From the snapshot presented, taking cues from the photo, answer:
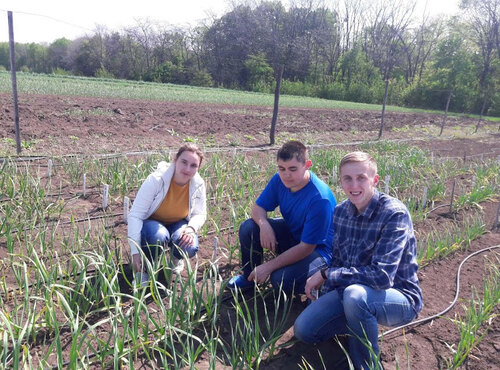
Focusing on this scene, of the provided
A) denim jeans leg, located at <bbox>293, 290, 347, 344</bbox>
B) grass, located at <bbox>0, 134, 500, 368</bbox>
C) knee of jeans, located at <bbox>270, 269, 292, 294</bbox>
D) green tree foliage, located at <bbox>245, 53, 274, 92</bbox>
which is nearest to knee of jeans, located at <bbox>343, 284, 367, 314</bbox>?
denim jeans leg, located at <bbox>293, 290, 347, 344</bbox>

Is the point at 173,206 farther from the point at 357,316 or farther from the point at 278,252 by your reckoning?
the point at 357,316

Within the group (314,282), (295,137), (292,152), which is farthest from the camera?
(295,137)

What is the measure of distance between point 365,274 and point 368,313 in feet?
0.55

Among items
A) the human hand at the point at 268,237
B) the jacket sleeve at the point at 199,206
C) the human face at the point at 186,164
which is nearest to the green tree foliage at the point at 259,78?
the jacket sleeve at the point at 199,206

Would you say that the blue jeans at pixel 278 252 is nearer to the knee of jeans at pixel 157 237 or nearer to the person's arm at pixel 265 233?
the person's arm at pixel 265 233

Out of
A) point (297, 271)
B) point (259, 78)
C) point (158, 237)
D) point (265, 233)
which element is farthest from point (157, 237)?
point (259, 78)

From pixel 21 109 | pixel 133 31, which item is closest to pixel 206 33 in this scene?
pixel 133 31

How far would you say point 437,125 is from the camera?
53.6 ft

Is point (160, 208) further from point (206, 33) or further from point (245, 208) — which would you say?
point (206, 33)

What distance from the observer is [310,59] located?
3506cm

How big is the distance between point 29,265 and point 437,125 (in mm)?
16530

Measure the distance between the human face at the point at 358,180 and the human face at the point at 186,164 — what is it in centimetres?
104

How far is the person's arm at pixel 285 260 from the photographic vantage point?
2311mm

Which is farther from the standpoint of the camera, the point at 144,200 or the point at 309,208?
the point at 144,200
